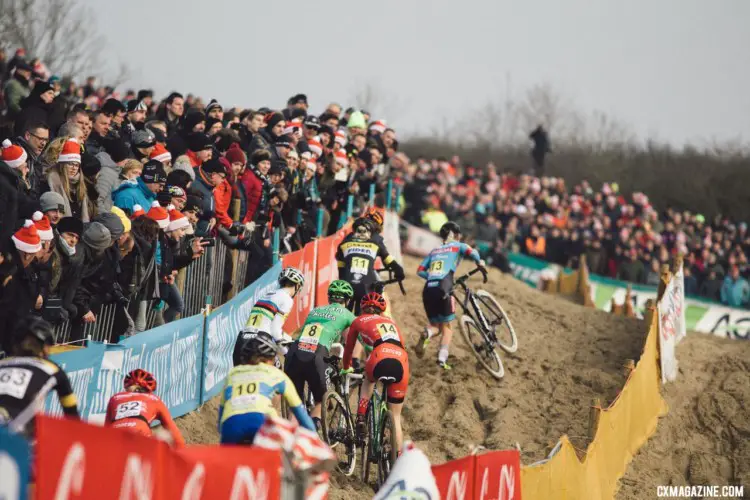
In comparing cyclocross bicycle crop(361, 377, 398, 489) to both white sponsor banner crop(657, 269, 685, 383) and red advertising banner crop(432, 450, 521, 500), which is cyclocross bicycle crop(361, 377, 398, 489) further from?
white sponsor banner crop(657, 269, 685, 383)

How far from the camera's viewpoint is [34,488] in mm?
5699

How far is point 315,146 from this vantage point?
19.1 metres

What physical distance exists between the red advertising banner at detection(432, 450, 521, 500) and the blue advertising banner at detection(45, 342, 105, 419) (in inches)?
127

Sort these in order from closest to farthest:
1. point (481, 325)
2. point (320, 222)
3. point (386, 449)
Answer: point (386, 449), point (481, 325), point (320, 222)

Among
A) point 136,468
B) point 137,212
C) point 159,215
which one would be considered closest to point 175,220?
point 159,215

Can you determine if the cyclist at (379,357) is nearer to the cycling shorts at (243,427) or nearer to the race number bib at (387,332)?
the race number bib at (387,332)

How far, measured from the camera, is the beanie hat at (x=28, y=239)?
9.67 metres

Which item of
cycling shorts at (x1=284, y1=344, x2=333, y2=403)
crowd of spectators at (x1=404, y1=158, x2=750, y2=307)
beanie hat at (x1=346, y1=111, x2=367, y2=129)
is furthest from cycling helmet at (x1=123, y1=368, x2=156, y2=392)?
crowd of spectators at (x1=404, y1=158, x2=750, y2=307)

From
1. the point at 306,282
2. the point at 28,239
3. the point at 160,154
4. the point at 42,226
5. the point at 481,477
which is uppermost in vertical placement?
the point at 160,154

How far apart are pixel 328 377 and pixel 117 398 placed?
163 inches

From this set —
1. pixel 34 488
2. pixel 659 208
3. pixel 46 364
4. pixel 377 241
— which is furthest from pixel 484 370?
pixel 659 208

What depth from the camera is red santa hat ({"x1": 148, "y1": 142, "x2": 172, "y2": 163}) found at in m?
13.8

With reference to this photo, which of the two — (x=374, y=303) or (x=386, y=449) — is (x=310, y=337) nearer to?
(x=374, y=303)

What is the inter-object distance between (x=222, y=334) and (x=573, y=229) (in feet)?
68.4
